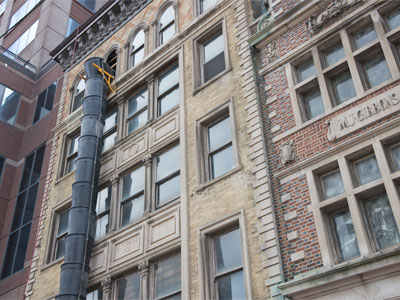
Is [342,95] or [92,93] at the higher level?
[92,93]

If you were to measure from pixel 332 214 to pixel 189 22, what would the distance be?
10.7 metres

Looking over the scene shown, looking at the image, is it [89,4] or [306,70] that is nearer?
[306,70]

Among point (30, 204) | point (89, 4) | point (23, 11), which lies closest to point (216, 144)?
point (30, 204)

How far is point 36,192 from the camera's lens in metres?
23.1

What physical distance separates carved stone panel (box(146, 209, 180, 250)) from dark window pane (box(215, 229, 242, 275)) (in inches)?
58.4

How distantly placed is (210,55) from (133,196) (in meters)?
5.62

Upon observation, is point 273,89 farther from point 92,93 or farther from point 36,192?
point 36,192

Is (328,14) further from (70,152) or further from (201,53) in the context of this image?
(70,152)

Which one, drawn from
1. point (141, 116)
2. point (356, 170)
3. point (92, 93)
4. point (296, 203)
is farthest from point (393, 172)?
point (92, 93)

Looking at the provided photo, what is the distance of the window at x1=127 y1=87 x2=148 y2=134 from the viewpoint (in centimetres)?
1919

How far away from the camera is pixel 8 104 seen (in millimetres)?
27875

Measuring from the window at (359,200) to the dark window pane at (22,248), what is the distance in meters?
14.2

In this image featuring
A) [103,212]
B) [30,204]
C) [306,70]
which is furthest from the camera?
[30,204]

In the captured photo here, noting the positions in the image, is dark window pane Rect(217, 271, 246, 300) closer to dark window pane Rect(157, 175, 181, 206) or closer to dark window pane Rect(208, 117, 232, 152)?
dark window pane Rect(157, 175, 181, 206)
